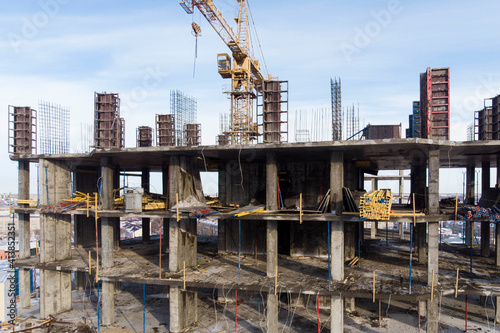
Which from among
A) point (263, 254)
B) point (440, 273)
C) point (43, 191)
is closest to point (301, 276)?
point (263, 254)

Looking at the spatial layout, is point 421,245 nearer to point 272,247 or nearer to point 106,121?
point 272,247

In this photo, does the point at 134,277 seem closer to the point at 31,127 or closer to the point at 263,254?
the point at 263,254

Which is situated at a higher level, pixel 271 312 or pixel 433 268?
pixel 433 268

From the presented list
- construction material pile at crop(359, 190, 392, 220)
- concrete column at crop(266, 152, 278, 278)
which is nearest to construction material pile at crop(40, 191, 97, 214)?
concrete column at crop(266, 152, 278, 278)

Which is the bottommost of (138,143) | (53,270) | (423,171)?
(53,270)

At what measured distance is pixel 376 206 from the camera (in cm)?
1652

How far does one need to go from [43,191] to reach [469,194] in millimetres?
34043

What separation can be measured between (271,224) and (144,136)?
16.2m

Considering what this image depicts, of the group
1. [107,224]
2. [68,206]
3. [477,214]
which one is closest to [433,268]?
[477,214]

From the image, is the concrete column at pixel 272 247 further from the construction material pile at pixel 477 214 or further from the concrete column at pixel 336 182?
the construction material pile at pixel 477 214

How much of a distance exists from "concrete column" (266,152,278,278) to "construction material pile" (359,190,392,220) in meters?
4.88

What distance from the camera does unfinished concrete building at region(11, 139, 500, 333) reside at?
17641mm

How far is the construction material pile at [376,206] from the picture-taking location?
1633 cm

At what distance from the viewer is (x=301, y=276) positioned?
19719mm
